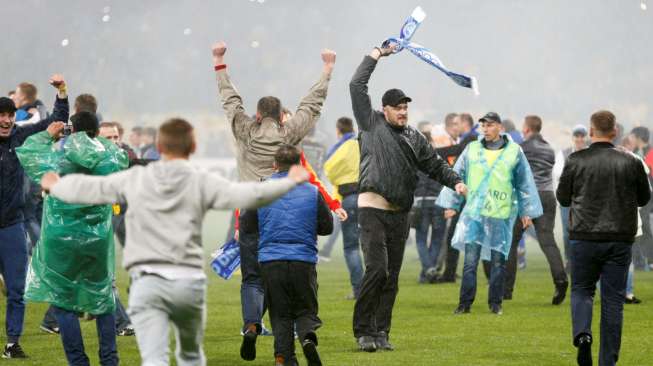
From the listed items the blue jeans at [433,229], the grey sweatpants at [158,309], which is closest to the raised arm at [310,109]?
the grey sweatpants at [158,309]

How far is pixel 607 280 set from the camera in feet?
30.0

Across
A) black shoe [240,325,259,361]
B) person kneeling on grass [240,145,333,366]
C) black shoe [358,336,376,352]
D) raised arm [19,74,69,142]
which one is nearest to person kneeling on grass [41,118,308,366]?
person kneeling on grass [240,145,333,366]

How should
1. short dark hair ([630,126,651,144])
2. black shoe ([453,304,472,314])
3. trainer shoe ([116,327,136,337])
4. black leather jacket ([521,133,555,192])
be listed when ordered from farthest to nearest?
short dark hair ([630,126,651,144])
black leather jacket ([521,133,555,192])
black shoe ([453,304,472,314])
trainer shoe ([116,327,136,337])

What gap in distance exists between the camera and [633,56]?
40.8 m

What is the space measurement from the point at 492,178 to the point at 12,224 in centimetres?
510

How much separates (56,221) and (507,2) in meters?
37.2

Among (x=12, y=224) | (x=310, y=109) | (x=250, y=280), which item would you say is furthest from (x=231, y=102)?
(x=12, y=224)

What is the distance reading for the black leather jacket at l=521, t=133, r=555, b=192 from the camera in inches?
615

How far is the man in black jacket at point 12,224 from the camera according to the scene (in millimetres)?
10016

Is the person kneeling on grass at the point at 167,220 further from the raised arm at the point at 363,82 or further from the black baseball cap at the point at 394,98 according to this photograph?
the black baseball cap at the point at 394,98

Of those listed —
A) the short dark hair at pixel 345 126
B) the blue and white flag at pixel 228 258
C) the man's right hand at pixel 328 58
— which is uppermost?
the man's right hand at pixel 328 58

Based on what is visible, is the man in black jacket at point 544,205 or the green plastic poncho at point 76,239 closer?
the green plastic poncho at point 76,239

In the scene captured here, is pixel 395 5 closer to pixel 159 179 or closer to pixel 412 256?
pixel 412 256

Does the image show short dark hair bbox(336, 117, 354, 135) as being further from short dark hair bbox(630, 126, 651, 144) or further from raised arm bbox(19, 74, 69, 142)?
raised arm bbox(19, 74, 69, 142)
